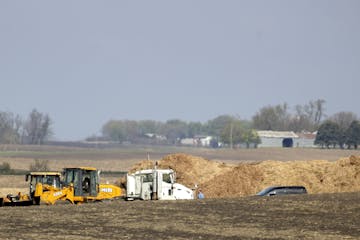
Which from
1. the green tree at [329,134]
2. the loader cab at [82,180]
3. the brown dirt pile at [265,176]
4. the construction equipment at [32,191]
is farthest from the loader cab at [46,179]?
the green tree at [329,134]

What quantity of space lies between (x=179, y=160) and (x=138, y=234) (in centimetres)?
3833

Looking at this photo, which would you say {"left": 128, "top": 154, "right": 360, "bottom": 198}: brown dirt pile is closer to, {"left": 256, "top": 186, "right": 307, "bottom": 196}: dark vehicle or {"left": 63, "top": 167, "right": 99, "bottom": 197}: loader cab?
{"left": 256, "top": 186, "right": 307, "bottom": 196}: dark vehicle

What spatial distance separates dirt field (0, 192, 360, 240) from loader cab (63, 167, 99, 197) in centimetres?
495

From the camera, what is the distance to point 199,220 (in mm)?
38594

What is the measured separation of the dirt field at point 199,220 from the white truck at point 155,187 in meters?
7.99

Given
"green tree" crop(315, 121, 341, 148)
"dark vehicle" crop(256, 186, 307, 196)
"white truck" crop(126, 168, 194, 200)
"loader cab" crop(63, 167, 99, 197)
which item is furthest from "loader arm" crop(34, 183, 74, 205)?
"green tree" crop(315, 121, 341, 148)

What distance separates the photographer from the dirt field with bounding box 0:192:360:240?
33.3 meters

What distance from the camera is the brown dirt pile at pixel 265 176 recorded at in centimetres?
Answer: 6188

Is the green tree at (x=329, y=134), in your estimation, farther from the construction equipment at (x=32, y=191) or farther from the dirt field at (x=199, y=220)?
the construction equipment at (x=32, y=191)

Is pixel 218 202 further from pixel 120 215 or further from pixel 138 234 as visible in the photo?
pixel 138 234

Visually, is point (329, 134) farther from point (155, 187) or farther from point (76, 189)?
point (76, 189)

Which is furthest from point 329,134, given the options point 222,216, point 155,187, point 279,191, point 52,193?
point 222,216

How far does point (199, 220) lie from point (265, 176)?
27.8m

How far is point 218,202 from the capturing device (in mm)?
47188
